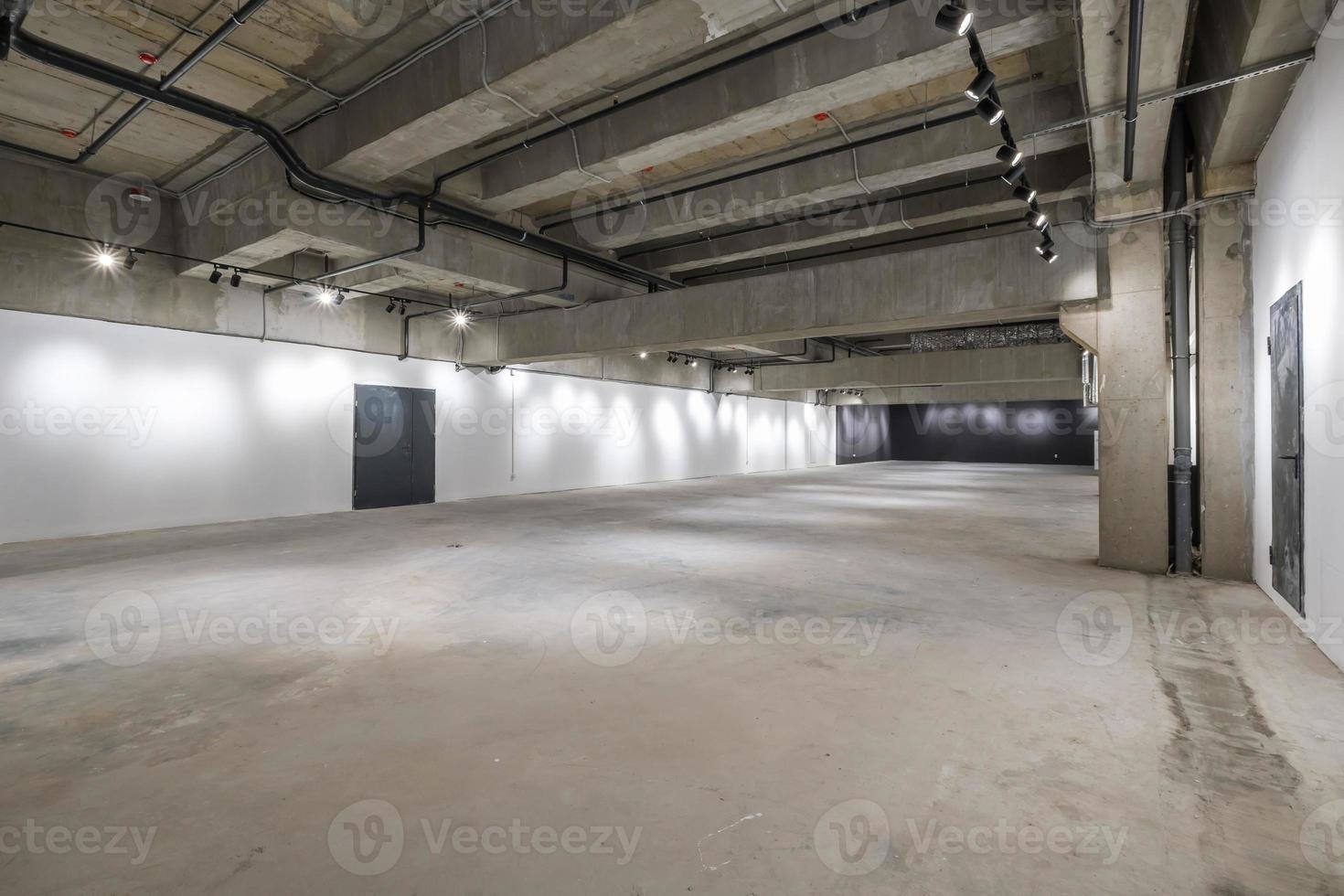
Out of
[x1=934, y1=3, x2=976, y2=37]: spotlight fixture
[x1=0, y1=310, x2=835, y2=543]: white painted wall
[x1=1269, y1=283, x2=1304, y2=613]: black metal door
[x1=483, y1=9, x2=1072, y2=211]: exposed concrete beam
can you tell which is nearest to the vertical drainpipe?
[x1=1269, y1=283, x2=1304, y2=613]: black metal door

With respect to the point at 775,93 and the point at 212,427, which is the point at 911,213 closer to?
the point at 775,93

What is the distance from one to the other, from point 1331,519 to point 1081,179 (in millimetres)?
3476

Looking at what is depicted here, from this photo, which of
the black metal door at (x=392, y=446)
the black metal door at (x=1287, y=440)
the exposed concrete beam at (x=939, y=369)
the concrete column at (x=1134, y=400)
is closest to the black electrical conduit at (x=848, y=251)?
the concrete column at (x=1134, y=400)

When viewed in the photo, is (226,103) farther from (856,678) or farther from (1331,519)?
(1331,519)

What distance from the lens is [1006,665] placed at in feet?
10.2

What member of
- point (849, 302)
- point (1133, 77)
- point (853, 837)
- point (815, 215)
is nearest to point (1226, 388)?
point (1133, 77)

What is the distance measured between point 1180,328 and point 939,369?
28.5 ft

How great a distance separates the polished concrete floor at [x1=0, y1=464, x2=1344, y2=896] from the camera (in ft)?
5.60

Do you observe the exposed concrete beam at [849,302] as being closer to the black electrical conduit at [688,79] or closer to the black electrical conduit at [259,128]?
the black electrical conduit at [259,128]

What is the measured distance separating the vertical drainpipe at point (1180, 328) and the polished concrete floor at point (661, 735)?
59cm

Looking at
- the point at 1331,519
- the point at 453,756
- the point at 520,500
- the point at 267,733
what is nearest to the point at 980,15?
the point at 1331,519

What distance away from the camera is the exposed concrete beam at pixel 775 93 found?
3484mm

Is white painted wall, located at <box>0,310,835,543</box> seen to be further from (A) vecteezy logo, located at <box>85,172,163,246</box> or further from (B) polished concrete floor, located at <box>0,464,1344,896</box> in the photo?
(B) polished concrete floor, located at <box>0,464,1344,896</box>

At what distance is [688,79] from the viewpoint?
437cm
